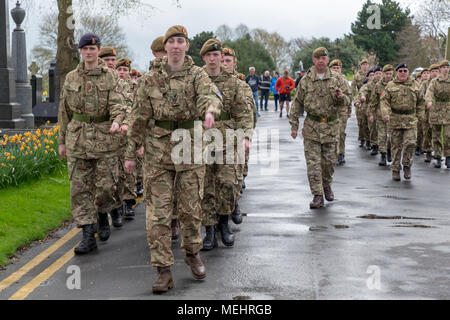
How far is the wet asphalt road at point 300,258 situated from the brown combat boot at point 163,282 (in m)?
0.08

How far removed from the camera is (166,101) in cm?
604

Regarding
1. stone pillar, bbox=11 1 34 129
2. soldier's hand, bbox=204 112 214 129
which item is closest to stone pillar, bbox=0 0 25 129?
stone pillar, bbox=11 1 34 129

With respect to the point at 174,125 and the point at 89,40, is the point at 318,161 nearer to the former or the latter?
the point at 89,40

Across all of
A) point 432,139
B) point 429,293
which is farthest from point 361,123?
point 429,293

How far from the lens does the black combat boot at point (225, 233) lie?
302 inches

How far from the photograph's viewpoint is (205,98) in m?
5.92

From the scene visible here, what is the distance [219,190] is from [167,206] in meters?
1.69

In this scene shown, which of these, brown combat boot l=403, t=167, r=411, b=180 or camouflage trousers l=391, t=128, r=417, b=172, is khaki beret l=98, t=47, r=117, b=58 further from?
brown combat boot l=403, t=167, r=411, b=180

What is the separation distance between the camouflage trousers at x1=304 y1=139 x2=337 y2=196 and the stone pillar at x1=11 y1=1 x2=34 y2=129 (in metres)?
12.9

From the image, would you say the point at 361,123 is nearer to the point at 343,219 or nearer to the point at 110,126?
the point at 343,219

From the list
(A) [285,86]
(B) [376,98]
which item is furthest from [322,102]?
(A) [285,86]

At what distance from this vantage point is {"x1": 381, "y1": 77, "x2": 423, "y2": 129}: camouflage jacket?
44.1ft

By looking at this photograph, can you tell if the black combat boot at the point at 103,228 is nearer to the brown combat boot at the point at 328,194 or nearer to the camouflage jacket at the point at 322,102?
the camouflage jacket at the point at 322,102

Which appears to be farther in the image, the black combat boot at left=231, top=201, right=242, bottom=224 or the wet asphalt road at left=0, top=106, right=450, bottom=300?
the black combat boot at left=231, top=201, right=242, bottom=224
